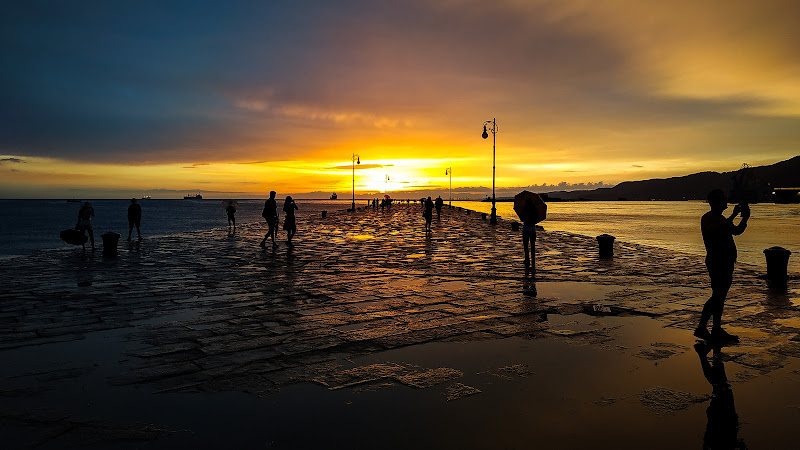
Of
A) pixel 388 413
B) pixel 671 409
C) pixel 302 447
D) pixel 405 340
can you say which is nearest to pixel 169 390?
pixel 302 447

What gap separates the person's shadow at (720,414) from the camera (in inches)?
137

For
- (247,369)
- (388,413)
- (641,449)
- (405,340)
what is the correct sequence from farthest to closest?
(405,340)
(247,369)
(388,413)
(641,449)

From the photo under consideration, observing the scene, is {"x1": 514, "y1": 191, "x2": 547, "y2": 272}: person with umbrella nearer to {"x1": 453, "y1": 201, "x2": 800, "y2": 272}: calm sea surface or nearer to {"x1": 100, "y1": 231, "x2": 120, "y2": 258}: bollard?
{"x1": 453, "y1": 201, "x2": 800, "y2": 272}: calm sea surface

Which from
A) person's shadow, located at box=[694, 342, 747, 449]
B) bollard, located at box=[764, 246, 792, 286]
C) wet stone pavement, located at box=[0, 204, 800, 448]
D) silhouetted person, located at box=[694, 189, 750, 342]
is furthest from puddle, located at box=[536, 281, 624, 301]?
person's shadow, located at box=[694, 342, 747, 449]

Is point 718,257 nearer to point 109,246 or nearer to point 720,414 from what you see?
point 720,414

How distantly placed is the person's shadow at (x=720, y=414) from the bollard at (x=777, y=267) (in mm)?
6345

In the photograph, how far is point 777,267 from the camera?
10039 millimetres

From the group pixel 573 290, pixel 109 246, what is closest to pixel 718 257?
pixel 573 290

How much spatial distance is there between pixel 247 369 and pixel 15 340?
3.34m

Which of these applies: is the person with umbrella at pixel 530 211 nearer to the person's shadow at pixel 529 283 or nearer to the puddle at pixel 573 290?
the person's shadow at pixel 529 283

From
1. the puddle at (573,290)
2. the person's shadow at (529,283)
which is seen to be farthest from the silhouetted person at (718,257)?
the person's shadow at (529,283)

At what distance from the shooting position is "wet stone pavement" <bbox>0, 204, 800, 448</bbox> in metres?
4.04

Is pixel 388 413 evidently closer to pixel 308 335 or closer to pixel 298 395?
pixel 298 395

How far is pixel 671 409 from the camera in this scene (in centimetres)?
402
